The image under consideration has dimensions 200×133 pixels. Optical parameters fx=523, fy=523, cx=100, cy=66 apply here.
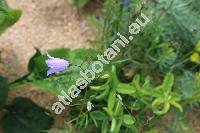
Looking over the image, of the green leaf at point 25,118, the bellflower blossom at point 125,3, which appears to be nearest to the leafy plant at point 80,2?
the bellflower blossom at point 125,3

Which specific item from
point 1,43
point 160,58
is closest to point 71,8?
point 1,43

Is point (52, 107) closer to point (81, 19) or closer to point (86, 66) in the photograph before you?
point (86, 66)

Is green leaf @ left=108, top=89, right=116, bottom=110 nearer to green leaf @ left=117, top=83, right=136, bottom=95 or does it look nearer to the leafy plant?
green leaf @ left=117, top=83, right=136, bottom=95

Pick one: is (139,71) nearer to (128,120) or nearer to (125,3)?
(125,3)

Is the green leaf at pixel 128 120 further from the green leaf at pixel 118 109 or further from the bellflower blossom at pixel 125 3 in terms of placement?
the bellflower blossom at pixel 125 3

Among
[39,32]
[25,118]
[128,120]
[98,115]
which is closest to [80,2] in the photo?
[39,32]

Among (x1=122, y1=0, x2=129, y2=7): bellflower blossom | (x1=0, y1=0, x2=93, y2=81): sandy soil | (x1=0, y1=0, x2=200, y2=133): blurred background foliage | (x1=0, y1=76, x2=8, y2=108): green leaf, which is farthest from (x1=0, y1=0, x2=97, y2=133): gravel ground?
(x1=122, y1=0, x2=129, y2=7): bellflower blossom
